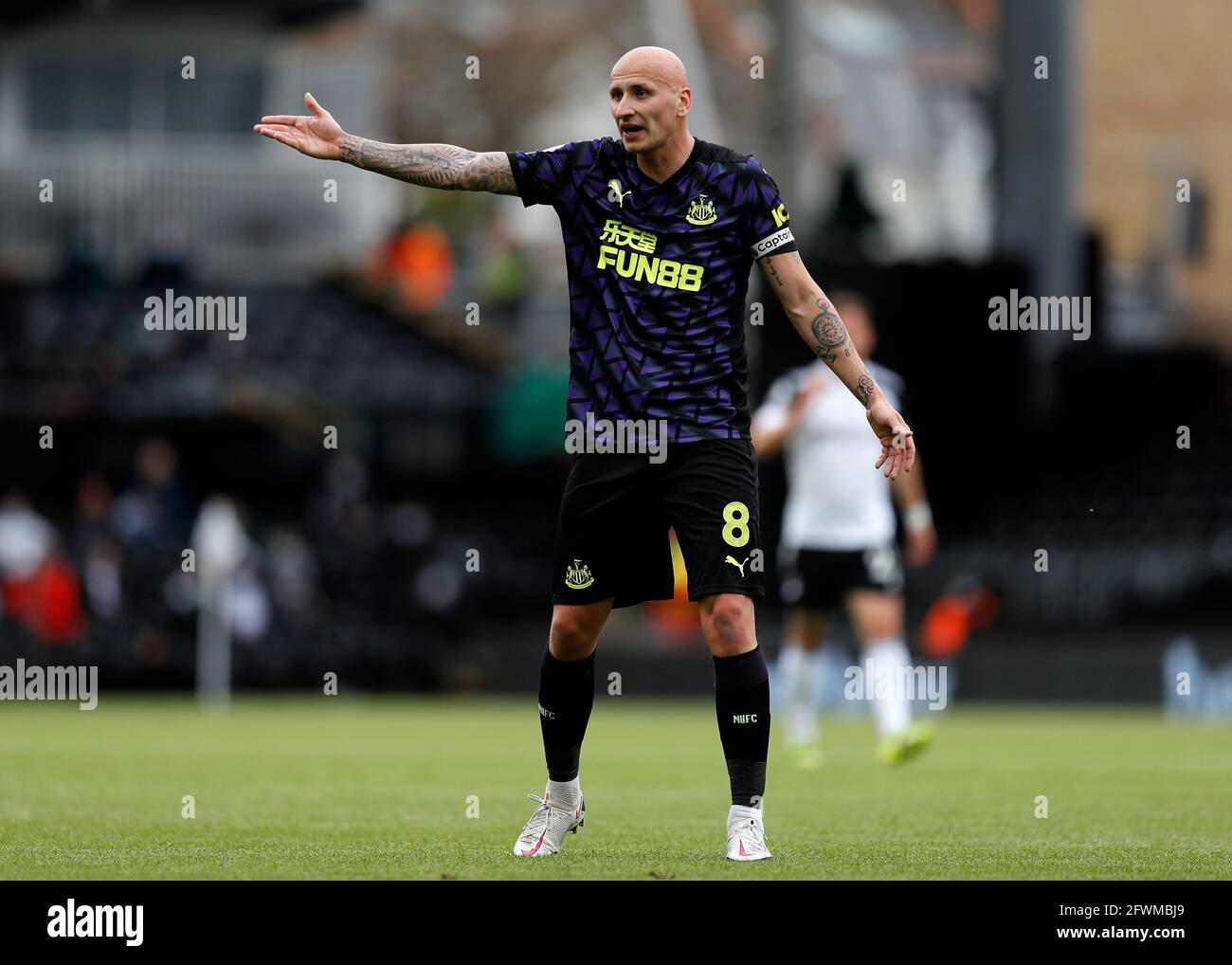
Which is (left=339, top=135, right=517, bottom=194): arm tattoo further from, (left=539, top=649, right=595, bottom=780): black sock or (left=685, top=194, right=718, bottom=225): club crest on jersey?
(left=539, top=649, right=595, bottom=780): black sock

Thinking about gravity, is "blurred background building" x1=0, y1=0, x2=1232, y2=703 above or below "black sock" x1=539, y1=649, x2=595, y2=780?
above

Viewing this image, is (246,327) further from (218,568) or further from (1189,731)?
(1189,731)

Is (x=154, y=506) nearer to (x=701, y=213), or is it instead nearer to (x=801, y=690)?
(x=801, y=690)

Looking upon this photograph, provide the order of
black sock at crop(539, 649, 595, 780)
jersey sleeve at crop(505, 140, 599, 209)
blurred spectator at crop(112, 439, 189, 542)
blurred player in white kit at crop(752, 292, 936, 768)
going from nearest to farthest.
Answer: jersey sleeve at crop(505, 140, 599, 209) → black sock at crop(539, 649, 595, 780) → blurred player in white kit at crop(752, 292, 936, 768) → blurred spectator at crop(112, 439, 189, 542)

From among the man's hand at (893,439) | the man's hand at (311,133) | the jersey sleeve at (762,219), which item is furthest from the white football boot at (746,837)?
the man's hand at (311,133)

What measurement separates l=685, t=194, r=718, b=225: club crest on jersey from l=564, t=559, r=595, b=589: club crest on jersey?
1.22 metres

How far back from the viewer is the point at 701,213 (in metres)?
8.00

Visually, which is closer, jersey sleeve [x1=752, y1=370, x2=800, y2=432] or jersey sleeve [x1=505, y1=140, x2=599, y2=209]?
jersey sleeve [x1=505, y1=140, x2=599, y2=209]

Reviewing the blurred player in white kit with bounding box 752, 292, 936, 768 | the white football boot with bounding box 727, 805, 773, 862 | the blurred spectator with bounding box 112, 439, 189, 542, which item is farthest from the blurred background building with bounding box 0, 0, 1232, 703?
the white football boot with bounding box 727, 805, 773, 862

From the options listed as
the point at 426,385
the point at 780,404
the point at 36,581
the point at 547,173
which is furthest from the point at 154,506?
the point at 547,173

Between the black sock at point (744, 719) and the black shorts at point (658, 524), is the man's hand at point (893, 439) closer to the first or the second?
the black shorts at point (658, 524)

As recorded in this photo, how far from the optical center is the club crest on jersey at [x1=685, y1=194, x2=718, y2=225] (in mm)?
7996

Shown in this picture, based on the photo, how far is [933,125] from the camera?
54.7 m
